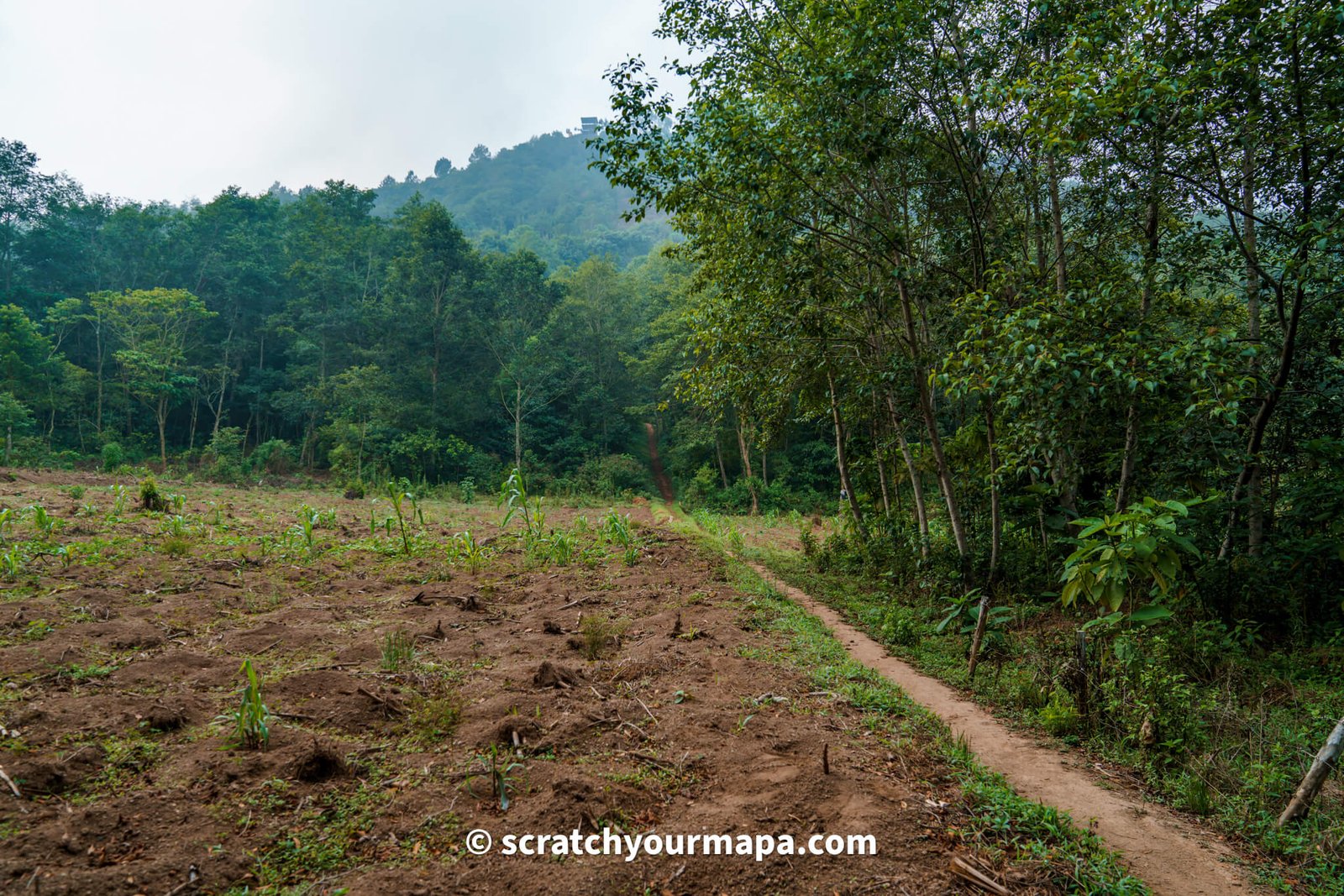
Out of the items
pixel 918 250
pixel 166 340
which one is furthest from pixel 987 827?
pixel 166 340

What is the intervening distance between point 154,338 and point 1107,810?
1453 inches

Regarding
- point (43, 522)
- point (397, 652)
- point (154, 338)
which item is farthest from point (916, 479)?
point (154, 338)

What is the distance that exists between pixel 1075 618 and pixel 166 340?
34763 millimetres

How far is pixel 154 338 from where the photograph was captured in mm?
29297

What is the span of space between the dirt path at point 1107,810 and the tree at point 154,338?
31.3 m

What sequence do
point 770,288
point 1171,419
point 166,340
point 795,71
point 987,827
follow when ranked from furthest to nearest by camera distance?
point 166,340
point 770,288
point 795,71
point 1171,419
point 987,827

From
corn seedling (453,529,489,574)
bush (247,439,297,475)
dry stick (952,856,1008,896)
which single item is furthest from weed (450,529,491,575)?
bush (247,439,297,475)

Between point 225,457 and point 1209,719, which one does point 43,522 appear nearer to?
point 1209,719

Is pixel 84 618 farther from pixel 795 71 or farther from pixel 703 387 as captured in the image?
pixel 795 71

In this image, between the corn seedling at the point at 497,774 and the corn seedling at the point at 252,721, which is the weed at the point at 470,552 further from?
the corn seedling at the point at 497,774

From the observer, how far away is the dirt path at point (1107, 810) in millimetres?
2951

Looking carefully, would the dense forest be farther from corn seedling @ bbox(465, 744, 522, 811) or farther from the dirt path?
corn seedling @ bbox(465, 744, 522, 811)

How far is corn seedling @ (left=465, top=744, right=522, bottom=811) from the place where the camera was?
9.87 feet

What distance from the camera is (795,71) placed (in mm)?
7574
